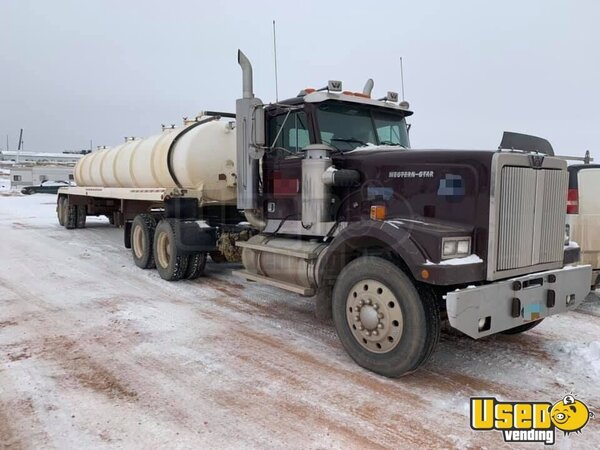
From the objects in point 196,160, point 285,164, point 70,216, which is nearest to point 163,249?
point 196,160

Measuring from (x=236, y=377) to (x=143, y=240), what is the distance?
18.3 ft

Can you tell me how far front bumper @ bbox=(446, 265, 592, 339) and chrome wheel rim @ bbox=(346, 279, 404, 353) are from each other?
0.55 m

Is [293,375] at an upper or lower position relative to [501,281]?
lower

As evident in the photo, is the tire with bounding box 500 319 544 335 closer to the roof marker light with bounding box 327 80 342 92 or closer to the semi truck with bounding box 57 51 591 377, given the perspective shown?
the semi truck with bounding box 57 51 591 377

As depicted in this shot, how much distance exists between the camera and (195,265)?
8180 mm

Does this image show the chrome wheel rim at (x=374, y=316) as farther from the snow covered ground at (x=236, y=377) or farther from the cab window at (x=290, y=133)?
the cab window at (x=290, y=133)

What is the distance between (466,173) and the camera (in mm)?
4094

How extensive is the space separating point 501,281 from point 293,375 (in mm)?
1941

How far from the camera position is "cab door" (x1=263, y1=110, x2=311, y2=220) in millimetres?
5590

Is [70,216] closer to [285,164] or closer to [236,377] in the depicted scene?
[285,164]

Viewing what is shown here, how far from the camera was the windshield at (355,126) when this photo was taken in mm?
5430

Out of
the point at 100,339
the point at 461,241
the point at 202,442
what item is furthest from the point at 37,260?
the point at 461,241

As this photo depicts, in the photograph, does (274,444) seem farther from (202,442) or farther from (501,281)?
(501,281)

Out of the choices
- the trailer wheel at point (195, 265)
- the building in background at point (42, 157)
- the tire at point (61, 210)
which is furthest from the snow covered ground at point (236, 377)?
the building in background at point (42, 157)
